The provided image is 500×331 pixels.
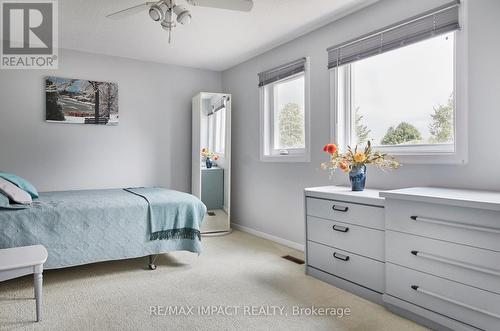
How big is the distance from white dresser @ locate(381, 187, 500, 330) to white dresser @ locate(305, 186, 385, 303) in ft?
0.40

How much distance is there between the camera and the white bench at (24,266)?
2.02 metres

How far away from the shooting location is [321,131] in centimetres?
343

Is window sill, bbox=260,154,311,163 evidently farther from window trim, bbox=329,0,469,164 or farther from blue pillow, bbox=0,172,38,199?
blue pillow, bbox=0,172,38,199

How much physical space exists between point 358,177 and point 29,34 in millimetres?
3785

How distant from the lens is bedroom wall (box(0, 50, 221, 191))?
3945 mm

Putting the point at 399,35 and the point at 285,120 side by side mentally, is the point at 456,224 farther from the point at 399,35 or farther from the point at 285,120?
the point at 285,120

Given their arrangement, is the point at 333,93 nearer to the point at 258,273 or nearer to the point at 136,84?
the point at 258,273

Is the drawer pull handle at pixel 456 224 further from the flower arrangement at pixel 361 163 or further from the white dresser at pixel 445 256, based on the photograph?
the flower arrangement at pixel 361 163

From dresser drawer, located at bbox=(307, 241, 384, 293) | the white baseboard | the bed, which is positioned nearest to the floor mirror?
the white baseboard

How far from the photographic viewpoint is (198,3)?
7.83ft

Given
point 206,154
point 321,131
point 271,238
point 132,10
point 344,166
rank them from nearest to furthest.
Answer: point 132,10 < point 344,166 < point 321,131 < point 271,238 < point 206,154

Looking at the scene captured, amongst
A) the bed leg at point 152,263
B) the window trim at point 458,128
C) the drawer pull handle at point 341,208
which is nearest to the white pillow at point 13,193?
the bed leg at point 152,263

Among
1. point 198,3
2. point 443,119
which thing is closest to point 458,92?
point 443,119

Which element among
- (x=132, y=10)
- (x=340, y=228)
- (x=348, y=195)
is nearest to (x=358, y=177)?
(x=348, y=195)
